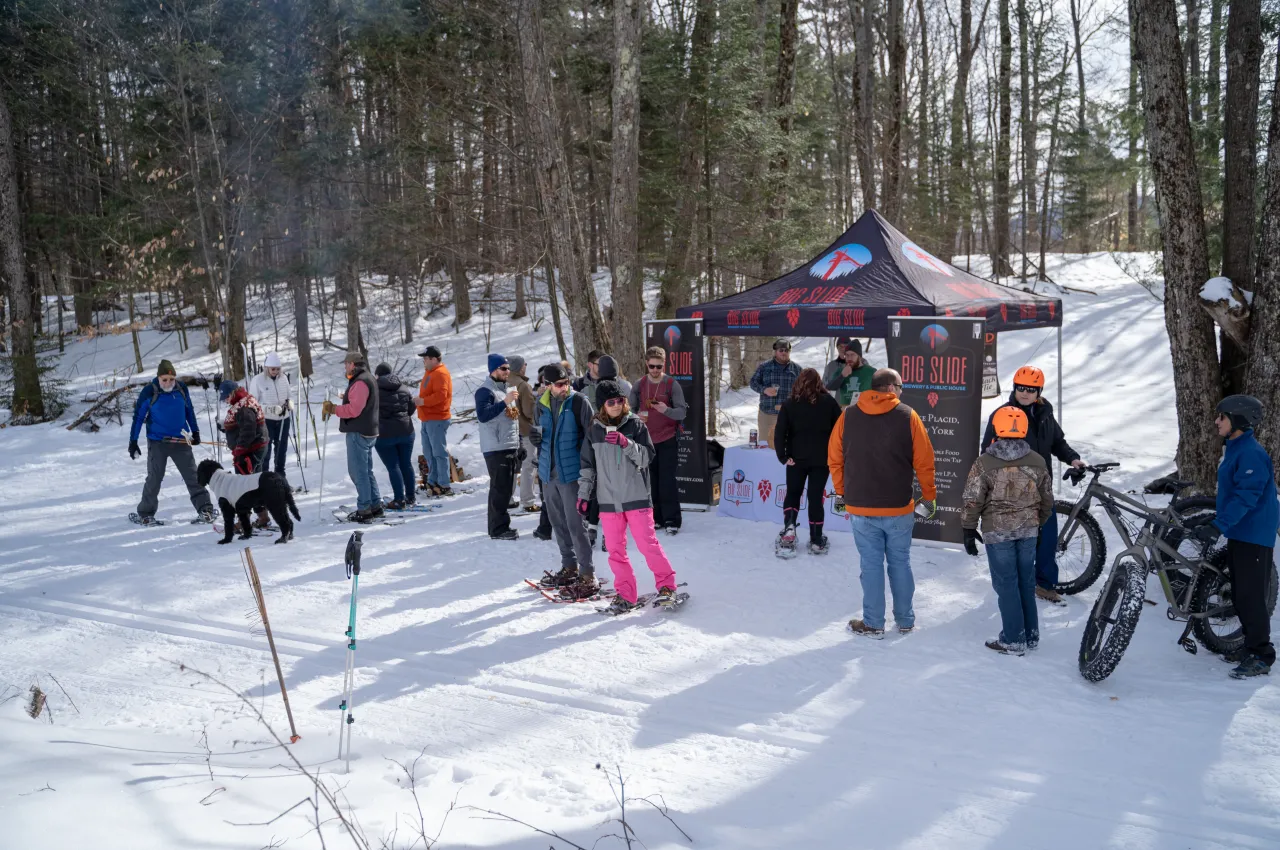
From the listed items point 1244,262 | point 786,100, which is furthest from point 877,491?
point 786,100

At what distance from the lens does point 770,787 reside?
4.30 metres

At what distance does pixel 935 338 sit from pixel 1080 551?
221 centimetres

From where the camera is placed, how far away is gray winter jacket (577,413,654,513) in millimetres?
6656

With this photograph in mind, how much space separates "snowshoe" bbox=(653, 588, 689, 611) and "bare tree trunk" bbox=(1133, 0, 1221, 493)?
5467mm

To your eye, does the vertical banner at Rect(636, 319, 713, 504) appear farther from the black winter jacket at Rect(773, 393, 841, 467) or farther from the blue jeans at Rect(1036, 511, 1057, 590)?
the blue jeans at Rect(1036, 511, 1057, 590)

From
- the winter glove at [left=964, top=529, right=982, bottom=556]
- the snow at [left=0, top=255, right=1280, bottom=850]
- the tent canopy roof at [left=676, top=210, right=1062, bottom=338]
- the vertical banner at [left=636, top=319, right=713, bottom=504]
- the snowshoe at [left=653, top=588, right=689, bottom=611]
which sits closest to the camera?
the snow at [left=0, top=255, right=1280, bottom=850]

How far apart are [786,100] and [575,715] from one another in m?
13.9

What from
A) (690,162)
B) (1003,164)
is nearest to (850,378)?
(690,162)

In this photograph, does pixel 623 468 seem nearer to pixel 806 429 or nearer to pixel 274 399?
pixel 806 429

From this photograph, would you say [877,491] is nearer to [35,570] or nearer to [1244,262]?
[1244,262]

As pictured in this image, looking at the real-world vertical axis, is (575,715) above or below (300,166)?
below

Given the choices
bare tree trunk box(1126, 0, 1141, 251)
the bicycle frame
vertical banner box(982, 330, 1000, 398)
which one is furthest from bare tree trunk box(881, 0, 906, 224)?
the bicycle frame

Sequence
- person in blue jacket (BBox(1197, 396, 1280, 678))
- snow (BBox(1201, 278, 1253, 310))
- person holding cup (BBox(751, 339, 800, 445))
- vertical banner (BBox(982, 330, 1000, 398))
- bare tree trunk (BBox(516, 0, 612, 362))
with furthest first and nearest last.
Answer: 1. bare tree trunk (BBox(516, 0, 612, 362))
2. vertical banner (BBox(982, 330, 1000, 398))
3. person holding cup (BBox(751, 339, 800, 445))
4. snow (BBox(1201, 278, 1253, 310))
5. person in blue jacket (BBox(1197, 396, 1280, 678))

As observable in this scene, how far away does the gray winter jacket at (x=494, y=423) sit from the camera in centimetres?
913
